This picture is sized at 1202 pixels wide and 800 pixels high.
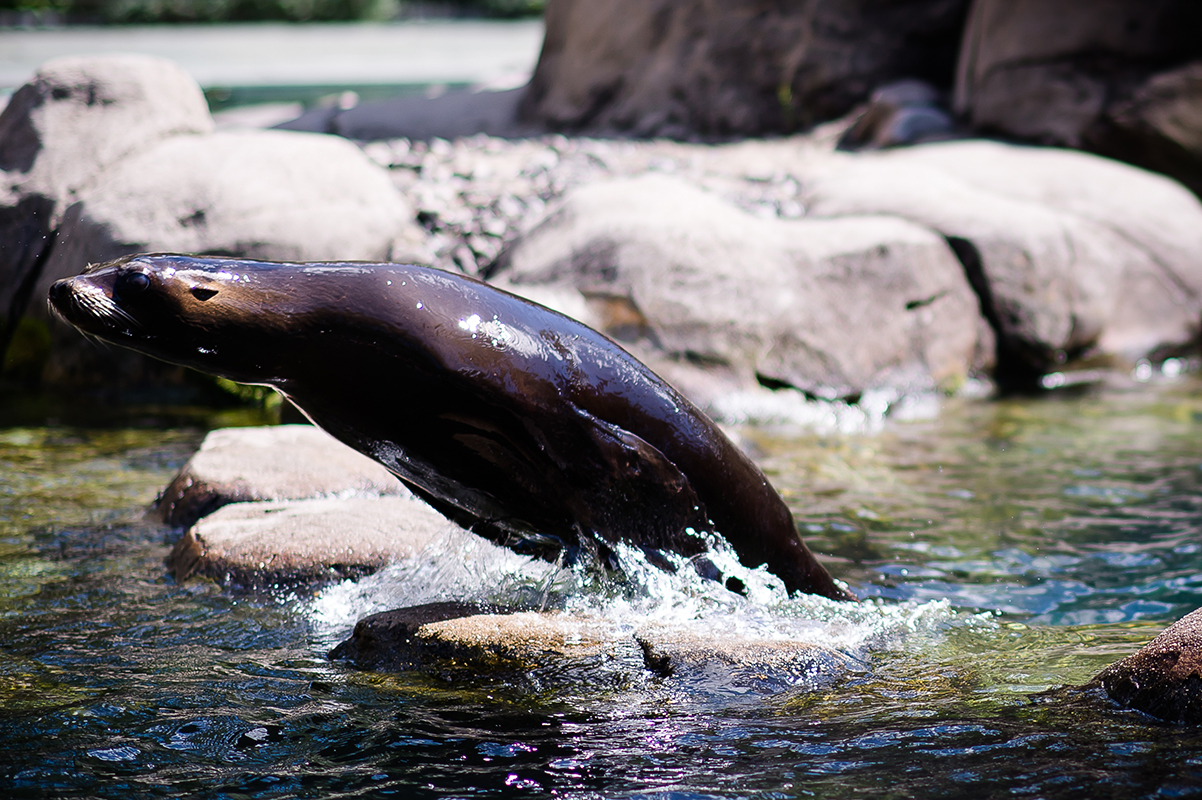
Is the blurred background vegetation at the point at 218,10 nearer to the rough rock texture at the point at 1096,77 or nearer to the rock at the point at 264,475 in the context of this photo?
the rough rock texture at the point at 1096,77

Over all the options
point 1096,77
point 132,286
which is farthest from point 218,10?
point 132,286

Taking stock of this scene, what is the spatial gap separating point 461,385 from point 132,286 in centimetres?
98

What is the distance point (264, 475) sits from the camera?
5.53 metres

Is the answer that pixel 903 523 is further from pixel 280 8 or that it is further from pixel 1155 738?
pixel 280 8

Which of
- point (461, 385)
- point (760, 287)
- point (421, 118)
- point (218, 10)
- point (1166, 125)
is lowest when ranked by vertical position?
point (760, 287)

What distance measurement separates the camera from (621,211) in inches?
337

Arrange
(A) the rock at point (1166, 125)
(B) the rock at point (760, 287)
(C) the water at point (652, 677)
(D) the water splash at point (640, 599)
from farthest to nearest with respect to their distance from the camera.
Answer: (A) the rock at point (1166, 125) → (B) the rock at point (760, 287) → (D) the water splash at point (640, 599) → (C) the water at point (652, 677)

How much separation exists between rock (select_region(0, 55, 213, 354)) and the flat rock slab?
606cm

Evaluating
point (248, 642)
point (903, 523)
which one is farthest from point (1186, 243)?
point (248, 642)

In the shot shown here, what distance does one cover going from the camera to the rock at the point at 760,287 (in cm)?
799

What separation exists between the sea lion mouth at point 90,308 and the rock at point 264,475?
1.73 meters

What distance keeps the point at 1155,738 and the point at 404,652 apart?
2079 millimetres

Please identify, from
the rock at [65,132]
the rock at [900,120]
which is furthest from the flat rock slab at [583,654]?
the rock at [900,120]

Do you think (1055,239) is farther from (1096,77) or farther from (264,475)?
(264,475)
